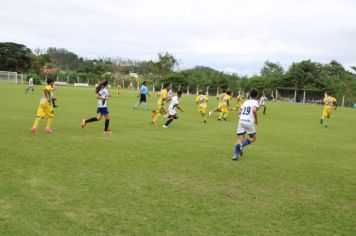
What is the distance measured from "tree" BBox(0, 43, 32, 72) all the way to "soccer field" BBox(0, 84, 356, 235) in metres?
66.9

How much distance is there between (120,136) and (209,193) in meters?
6.09

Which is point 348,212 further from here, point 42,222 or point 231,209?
point 42,222

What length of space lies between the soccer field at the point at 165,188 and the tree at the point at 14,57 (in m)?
66.9

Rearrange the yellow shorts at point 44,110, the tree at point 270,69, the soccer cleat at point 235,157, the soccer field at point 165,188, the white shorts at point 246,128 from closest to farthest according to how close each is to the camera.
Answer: the soccer field at point 165,188, the soccer cleat at point 235,157, the white shorts at point 246,128, the yellow shorts at point 44,110, the tree at point 270,69

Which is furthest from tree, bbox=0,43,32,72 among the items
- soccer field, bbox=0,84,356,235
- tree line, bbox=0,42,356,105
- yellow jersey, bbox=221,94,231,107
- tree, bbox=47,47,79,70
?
soccer field, bbox=0,84,356,235

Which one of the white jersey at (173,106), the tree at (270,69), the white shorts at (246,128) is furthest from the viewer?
the tree at (270,69)

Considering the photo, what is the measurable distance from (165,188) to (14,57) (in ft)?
242

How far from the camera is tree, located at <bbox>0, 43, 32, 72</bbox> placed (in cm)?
7162

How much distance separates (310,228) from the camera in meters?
5.03

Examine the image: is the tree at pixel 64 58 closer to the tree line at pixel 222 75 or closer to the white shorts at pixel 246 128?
the tree line at pixel 222 75

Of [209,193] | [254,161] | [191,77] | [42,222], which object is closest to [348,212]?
[209,193]

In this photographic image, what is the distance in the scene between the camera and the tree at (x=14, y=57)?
235ft

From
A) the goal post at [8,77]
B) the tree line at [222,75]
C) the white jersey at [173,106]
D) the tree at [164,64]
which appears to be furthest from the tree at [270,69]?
the white jersey at [173,106]

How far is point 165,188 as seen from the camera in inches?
252
